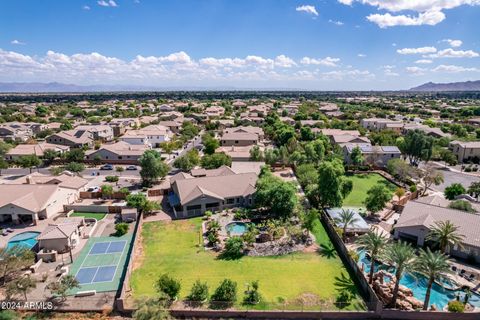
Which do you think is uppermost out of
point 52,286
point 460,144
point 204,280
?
point 460,144

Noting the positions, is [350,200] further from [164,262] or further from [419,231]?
[164,262]

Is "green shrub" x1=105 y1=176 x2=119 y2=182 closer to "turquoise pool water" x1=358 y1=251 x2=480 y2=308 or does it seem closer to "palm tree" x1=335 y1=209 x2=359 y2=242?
"palm tree" x1=335 y1=209 x2=359 y2=242

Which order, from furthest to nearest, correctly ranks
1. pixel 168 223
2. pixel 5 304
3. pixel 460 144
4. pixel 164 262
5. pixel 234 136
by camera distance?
pixel 234 136 < pixel 460 144 < pixel 168 223 < pixel 164 262 < pixel 5 304

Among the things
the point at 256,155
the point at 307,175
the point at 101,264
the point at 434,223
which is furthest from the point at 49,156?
the point at 434,223

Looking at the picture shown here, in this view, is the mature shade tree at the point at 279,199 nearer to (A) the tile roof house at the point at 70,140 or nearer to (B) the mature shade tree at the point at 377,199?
(B) the mature shade tree at the point at 377,199

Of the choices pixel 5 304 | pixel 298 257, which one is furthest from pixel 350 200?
pixel 5 304

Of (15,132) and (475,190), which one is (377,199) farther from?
(15,132)

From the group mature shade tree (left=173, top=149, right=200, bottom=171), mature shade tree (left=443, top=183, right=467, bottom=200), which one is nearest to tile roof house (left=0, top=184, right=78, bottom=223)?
mature shade tree (left=173, top=149, right=200, bottom=171)
